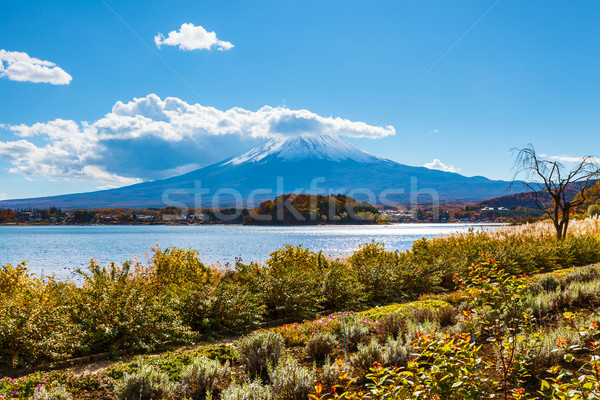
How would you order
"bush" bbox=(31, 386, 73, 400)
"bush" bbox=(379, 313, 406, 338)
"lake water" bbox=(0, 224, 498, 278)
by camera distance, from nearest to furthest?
1. "bush" bbox=(31, 386, 73, 400)
2. "bush" bbox=(379, 313, 406, 338)
3. "lake water" bbox=(0, 224, 498, 278)

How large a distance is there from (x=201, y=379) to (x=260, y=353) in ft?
2.62

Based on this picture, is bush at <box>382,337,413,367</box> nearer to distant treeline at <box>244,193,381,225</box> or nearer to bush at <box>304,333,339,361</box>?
bush at <box>304,333,339,361</box>

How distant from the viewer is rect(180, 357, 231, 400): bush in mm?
4141

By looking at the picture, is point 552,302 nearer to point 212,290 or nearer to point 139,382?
point 212,290

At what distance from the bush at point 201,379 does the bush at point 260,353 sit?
0.40 metres

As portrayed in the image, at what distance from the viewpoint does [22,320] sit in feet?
17.2

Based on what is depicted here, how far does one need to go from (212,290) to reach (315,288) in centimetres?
242

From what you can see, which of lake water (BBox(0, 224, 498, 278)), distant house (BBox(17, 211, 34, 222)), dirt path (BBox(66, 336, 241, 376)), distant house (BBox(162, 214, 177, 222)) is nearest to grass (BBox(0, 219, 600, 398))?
dirt path (BBox(66, 336, 241, 376))

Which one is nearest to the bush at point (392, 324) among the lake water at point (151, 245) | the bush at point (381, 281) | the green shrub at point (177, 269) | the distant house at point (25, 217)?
the bush at point (381, 281)

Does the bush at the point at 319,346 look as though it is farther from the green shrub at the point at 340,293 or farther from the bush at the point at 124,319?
the green shrub at the point at 340,293

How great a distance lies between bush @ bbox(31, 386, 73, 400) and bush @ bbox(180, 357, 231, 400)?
1.10 meters

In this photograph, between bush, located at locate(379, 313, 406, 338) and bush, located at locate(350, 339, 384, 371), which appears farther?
bush, located at locate(379, 313, 406, 338)

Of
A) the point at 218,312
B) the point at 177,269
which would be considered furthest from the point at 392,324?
the point at 177,269

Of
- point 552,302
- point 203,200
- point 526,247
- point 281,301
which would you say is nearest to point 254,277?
point 281,301
